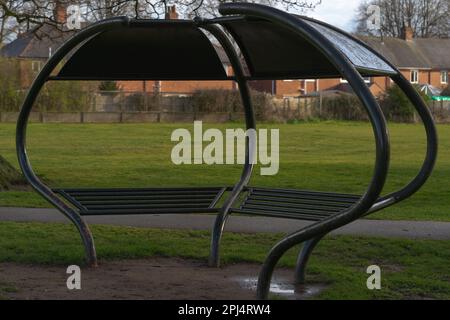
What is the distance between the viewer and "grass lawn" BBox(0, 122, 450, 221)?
14.7 m

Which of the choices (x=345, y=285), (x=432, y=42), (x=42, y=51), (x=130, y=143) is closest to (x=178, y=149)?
(x=130, y=143)

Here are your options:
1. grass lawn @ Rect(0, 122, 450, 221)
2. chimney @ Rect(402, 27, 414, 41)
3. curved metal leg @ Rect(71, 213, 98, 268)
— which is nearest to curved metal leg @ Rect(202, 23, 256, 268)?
curved metal leg @ Rect(71, 213, 98, 268)

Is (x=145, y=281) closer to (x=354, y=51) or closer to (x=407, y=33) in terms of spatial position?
(x=354, y=51)

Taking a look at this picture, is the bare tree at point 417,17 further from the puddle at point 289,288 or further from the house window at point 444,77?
the puddle at point 289,288

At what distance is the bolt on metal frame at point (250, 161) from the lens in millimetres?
5516

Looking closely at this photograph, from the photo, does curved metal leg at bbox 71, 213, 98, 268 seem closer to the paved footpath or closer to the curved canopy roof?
the curved canopy roof

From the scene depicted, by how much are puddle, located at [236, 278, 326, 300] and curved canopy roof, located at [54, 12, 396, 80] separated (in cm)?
193

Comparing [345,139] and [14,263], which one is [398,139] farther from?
[14,263]

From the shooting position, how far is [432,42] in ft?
261

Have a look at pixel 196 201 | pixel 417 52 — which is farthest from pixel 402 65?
pixel 196 201

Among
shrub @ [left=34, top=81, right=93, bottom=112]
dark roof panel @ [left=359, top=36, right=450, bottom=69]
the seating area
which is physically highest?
dark roof panel @ [left=359, top=36, right=450, bottom=69]

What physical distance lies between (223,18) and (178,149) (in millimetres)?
19433

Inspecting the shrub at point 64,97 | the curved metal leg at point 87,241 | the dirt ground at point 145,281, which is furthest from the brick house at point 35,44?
the dirt ground at point 145,281

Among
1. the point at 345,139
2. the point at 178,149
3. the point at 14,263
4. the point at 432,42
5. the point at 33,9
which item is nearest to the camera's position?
the point at 14,263
